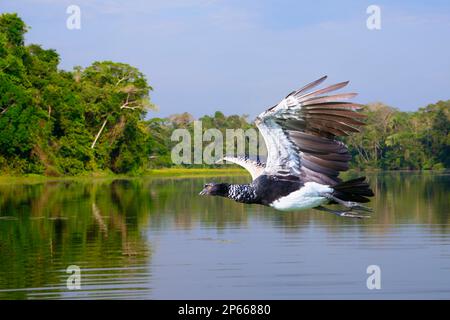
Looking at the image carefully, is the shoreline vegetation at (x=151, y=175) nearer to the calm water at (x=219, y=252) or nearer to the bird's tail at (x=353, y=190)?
the calm water at (x=219, y=252)

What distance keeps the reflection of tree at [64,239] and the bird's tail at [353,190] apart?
545 cm

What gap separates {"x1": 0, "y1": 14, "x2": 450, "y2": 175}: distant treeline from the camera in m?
59.4

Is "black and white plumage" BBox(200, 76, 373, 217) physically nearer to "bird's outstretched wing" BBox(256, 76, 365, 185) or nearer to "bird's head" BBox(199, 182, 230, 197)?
"bird's outstretched wing" BBox(256, 76, 365, 185)

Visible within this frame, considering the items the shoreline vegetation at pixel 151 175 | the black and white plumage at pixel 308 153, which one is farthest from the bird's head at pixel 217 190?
the shoreline vegetation at pixel 151 175

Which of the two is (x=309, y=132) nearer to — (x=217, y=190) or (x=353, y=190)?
(x=353, y=190)

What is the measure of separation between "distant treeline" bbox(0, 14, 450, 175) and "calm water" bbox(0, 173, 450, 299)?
2928 cm

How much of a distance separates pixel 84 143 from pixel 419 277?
53.0 m

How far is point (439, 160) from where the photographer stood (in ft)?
311

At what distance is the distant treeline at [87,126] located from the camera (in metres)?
59.4

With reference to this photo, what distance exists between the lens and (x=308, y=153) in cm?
1128
